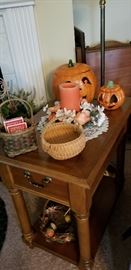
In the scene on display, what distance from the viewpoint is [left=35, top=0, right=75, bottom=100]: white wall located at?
1.34 metres

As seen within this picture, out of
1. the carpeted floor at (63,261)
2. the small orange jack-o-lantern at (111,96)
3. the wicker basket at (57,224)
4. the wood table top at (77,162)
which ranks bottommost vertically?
the carpeted floor at (63,261)

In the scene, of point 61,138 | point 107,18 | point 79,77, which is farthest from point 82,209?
point 107,18

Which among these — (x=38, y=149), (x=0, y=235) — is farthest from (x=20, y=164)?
(x=0, y=235)

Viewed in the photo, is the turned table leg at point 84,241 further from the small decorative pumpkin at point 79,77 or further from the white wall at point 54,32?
the white wall at point 54,32

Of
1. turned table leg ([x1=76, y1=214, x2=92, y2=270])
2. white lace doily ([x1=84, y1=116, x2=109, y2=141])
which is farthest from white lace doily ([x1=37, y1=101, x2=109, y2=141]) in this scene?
turned table leg ([x1=76, y1=214, x2=92, y2=270])

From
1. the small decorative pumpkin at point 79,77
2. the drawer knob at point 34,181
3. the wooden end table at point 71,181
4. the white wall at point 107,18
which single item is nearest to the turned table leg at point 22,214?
the wooden end table at point 71,181

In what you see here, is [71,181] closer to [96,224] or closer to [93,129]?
[93,129]

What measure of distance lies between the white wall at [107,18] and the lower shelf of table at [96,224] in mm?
1142

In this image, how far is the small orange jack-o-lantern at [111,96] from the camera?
3.27 feet

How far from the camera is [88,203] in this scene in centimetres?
84

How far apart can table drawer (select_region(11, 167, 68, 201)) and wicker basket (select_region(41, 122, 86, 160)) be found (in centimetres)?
13

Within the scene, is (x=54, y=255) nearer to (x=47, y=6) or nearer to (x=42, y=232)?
(x=42, y=232)

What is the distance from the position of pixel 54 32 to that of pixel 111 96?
2.22 ft

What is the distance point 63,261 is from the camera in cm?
116
